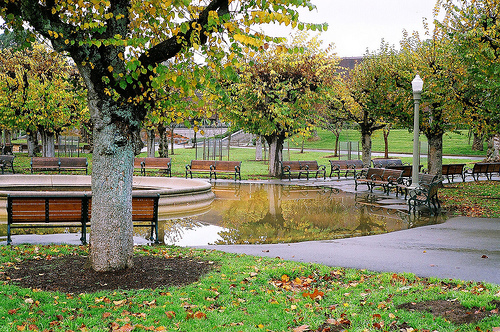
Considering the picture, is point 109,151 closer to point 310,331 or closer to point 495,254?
point 310,331

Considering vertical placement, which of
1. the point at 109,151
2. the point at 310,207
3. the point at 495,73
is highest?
the point at 495,73

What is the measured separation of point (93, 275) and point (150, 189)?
390 inches

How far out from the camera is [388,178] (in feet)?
53.9

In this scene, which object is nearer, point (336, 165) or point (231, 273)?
point (231, 273)

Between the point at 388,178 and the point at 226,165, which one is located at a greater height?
the point at 226,165

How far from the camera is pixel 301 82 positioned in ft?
69.5

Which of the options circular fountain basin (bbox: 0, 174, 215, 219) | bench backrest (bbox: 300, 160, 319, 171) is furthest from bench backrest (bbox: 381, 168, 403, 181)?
circular fountain basin (bbox: 0, 174, 215, 219)

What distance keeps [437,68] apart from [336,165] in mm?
7538

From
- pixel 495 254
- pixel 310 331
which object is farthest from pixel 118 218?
pixel 495 254

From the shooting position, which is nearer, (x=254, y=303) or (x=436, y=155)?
(x=254, y=303)

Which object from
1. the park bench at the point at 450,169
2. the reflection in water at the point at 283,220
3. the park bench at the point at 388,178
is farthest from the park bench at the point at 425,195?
the park bench at the point at 450,169

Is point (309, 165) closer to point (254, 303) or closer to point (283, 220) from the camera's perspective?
point (283, 220)

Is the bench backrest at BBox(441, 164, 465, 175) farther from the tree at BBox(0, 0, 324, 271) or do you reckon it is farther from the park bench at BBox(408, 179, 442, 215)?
the tree at BBox(0, 0, 324, 271)

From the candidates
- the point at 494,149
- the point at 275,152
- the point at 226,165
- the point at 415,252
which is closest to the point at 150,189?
the point at 226,165
